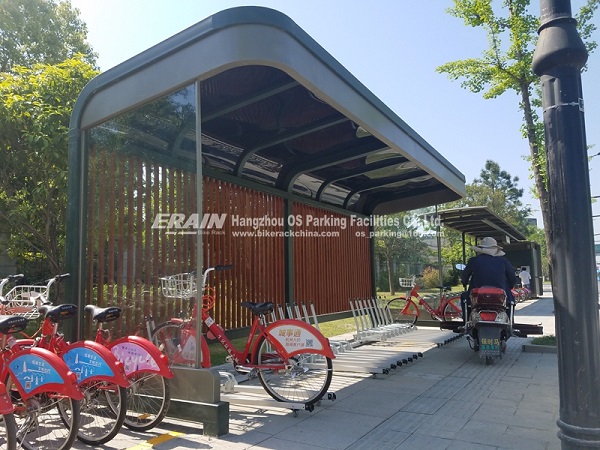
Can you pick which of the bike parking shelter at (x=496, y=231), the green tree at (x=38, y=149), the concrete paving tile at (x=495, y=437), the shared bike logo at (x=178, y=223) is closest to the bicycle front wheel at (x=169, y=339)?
the shared bike logo at (x=178, y=223)

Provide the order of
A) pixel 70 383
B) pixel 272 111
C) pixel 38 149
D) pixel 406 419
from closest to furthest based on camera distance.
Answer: pixel 70 383
pixel 406 419
pixel 272 111
pixel 38 149

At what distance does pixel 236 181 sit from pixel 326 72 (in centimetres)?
304

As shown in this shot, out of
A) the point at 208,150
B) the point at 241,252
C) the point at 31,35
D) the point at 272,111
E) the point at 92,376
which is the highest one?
the point at 31,35

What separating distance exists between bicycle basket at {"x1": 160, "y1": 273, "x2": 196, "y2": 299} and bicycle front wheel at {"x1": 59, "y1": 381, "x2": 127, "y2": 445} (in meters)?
1.06

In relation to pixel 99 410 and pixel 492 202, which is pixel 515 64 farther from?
pixel 492 202

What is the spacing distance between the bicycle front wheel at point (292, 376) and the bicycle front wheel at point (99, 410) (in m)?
1.39

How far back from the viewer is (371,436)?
3.72 metres

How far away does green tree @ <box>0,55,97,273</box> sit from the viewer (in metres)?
6.77

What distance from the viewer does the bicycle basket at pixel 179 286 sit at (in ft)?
14.4

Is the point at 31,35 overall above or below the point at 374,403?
above

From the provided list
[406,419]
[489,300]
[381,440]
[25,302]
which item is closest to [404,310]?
[489,300]

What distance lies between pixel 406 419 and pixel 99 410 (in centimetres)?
262

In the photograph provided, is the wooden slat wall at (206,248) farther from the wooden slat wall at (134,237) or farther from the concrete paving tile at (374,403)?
the concrete paving tile at (374,403)

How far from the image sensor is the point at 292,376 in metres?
4.52
